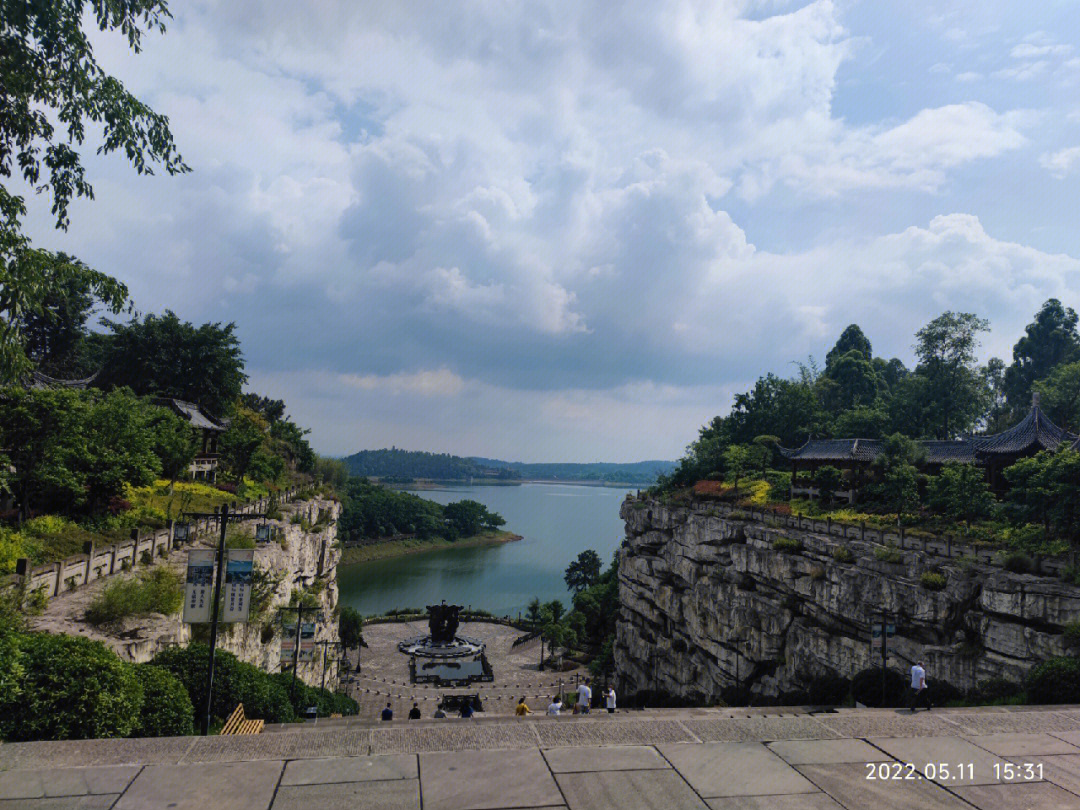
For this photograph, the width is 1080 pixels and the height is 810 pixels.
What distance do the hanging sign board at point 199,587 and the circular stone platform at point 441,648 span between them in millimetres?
32629

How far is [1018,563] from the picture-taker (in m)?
19.7

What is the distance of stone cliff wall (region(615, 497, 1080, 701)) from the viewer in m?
19.0

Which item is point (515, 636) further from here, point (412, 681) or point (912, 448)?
point (912, 448)

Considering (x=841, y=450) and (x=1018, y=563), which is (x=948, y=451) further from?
(x=1018, y=563)

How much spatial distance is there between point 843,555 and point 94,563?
24344mm

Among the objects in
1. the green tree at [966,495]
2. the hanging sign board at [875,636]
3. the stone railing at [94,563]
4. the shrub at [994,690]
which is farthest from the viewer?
the green tree at [966,495]

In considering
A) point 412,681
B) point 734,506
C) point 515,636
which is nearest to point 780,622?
point 734,506

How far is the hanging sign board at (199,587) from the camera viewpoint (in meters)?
10.7

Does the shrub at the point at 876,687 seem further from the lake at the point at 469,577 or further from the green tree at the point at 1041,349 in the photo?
the lake at the point at 469,577

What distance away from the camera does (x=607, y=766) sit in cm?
733

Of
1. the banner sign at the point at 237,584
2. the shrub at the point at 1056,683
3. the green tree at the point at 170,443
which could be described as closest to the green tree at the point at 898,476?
the shrub at the point at 1056,683

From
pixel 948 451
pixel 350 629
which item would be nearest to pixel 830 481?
pixel 948 451

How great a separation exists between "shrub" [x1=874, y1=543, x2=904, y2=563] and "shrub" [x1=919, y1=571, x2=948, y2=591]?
1437 mm

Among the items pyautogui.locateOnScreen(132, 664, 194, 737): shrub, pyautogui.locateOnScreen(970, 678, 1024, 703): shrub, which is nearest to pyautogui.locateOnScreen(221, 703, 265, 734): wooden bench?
pyautogui.locateOnScreen(132, 664, 194, 737): shrub
